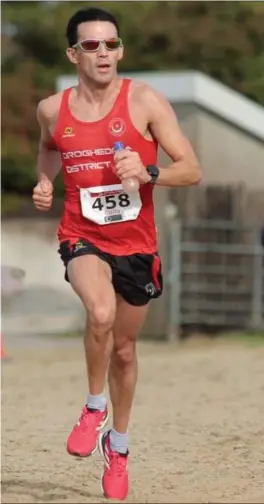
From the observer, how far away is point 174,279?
54.1 ft

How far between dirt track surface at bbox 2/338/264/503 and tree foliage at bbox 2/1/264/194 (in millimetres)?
24045

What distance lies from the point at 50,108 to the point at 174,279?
1082 cm

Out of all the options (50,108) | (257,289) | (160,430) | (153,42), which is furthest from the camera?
(153,42)

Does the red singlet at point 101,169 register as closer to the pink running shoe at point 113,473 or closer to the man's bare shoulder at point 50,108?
the man's bare shoulder at point 50,108

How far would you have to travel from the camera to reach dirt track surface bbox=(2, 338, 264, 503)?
20.4 ft

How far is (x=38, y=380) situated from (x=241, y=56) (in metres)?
27.6

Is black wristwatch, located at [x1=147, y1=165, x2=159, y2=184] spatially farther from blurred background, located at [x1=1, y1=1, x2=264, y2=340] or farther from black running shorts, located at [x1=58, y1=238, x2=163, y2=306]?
blurred background, located at [x1=1, y1=1, x2=264, y2=340]

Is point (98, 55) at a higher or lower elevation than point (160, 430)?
higher

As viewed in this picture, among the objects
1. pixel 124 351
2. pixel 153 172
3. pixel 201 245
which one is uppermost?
pixel 153 172

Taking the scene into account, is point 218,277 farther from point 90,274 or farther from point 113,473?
point 90,274

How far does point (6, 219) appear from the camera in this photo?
109 feet

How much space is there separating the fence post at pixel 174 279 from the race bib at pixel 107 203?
35.1 feet

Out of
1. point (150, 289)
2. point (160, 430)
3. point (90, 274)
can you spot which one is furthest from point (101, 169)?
point (160, 430)

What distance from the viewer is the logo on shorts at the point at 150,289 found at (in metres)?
5.91
